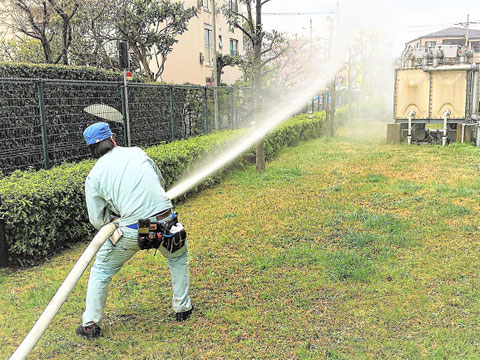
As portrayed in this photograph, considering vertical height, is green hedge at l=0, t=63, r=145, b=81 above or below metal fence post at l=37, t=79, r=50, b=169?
above

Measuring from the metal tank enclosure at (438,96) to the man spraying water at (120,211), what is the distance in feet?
45.7

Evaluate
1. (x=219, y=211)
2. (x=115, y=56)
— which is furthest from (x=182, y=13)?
(x=219, y=211)

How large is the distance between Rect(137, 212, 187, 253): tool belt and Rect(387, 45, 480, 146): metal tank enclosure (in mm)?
13872

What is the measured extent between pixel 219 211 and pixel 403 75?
11380 mm

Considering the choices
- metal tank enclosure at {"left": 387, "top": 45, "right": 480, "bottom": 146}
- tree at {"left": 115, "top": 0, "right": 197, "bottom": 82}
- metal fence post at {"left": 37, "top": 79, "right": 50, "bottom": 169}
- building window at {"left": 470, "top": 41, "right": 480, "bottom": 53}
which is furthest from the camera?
building window at {"left": 470, "top": 41, "right": 480, "bottom": 53}

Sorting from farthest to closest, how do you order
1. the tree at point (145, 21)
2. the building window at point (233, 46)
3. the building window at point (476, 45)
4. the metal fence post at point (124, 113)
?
the building window at point (476, 45) → the building window at point (233, 46) → the tree at point (145, 21) → the metal fence post at point (124, 113)

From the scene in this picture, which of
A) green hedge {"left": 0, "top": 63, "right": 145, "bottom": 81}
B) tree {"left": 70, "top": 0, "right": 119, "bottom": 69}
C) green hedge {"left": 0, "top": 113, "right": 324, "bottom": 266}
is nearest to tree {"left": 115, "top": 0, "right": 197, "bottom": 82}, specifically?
tree {"left": 70, "top": 0, "right": 119, "bottom": 69}

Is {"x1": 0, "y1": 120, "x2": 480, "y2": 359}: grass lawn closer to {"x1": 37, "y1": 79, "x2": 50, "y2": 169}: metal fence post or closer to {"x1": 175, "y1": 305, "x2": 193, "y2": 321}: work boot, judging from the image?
{"x1": 175, "y1": 305, "x2": 193, "y2": 321}: work boot

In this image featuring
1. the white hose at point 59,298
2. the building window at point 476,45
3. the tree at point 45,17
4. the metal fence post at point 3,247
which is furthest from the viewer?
the building window at point 476,45

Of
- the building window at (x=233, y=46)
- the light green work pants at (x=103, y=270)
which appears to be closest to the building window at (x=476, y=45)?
the building window at (x=233, y=46)

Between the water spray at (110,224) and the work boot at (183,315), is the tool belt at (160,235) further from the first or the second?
the work boot at (183,315)

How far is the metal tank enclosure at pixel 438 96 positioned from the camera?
49.8ft

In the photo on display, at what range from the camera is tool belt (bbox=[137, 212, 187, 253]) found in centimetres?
358

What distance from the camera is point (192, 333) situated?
3809 millimetres
